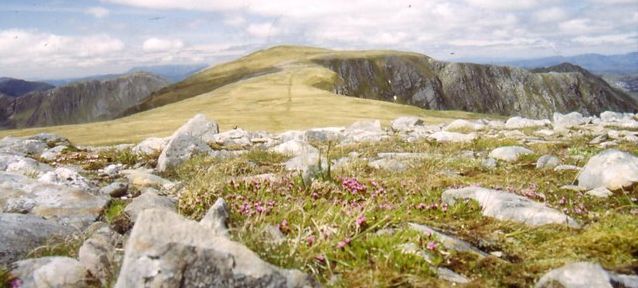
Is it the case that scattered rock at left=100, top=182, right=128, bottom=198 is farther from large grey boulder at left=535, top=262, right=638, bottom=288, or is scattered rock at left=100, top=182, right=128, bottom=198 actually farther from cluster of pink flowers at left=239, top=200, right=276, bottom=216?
large grey boulder at left=535, top=262, right=638, bottom=288

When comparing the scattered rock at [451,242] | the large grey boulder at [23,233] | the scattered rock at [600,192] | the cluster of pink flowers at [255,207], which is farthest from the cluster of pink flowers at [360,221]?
the scattered rock at [600,192]

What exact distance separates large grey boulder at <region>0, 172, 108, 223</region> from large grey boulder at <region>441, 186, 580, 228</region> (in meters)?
6.02

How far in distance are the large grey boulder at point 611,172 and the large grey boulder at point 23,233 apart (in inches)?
361

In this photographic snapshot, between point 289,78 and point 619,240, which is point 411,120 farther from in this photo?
point 289,78

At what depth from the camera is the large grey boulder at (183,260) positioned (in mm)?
4227

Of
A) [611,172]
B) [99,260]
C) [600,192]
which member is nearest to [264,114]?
[611,172]

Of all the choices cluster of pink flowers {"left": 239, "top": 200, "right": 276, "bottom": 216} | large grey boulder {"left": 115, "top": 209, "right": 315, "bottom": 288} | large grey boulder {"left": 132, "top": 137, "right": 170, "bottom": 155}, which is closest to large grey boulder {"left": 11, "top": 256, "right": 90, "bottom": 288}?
large grey boulder {"left": 115, "top": 209, "right": 315, "bottom": 288}

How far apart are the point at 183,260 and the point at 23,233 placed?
3.82 meters

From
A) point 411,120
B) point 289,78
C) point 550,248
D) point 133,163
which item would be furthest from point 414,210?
point 289,78

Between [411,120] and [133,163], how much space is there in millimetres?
31379

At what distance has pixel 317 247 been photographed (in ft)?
19.2

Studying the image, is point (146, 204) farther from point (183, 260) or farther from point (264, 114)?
point (264, 114)

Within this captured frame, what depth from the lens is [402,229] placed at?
6625 millimetres

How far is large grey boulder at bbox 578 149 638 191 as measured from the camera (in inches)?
401
